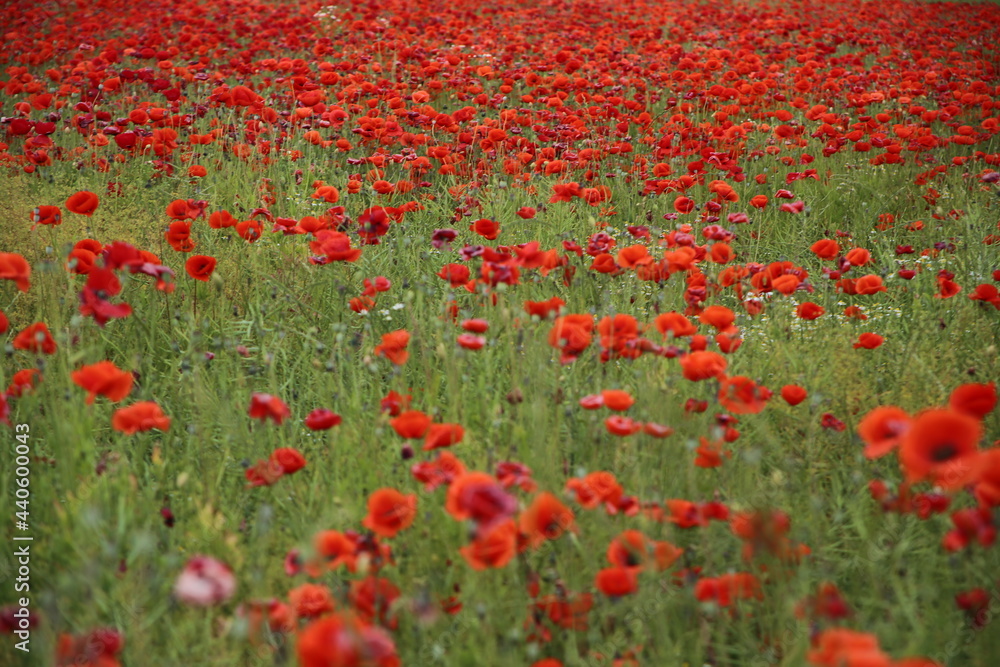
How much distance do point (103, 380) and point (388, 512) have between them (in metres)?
0.76

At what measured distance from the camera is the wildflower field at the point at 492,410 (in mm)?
1578

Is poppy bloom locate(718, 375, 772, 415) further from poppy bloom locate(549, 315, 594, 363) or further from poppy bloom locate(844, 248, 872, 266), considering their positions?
poppy bloom locate(844, 248, 872, 266)

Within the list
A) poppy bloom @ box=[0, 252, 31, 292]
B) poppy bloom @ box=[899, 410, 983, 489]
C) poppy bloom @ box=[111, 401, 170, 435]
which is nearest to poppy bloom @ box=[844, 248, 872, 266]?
poppy bloom @ box=[899, 410, 983, 489]

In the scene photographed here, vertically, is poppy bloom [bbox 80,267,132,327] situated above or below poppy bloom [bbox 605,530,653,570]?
above

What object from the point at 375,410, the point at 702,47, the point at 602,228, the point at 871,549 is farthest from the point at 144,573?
the point at 702,47

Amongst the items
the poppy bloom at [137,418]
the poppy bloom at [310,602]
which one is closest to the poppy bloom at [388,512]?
the poppy bloom at [310,602]

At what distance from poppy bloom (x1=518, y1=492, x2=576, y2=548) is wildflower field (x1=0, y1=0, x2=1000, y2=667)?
15 mm

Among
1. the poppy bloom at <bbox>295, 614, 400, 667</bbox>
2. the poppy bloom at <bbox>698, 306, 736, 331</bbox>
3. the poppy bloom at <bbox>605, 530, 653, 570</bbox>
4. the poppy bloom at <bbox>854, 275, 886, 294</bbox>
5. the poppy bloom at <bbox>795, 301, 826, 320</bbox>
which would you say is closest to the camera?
the poppy bloom at <bbox>295, 614, 400, 667</bbox>

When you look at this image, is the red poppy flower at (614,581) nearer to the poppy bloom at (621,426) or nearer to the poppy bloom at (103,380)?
the poppy bloom at (621,426)

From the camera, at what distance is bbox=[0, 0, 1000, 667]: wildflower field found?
1.58m

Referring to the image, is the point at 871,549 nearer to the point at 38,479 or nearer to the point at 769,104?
the point at 38,479

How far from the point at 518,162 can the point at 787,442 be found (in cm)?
253

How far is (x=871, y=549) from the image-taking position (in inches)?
70.6

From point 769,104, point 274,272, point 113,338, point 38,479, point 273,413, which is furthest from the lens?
point 769,104
